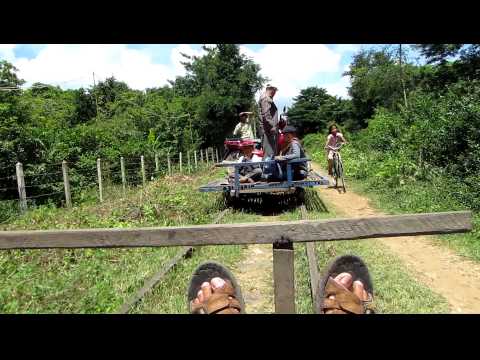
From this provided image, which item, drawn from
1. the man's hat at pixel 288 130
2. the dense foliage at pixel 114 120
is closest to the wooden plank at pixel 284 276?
the man's hat at pixel 288 130

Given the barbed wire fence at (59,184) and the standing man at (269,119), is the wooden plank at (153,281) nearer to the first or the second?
the standing man at (269,119)

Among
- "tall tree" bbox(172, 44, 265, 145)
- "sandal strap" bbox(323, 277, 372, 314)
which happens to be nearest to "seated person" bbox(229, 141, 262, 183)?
"sandal strap" bbox(323, 277, 372, 314)

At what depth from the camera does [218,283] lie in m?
2.62

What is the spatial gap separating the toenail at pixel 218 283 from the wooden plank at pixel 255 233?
81 cm

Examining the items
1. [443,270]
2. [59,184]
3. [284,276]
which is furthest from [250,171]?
[59,184]

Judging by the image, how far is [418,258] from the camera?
5.66m

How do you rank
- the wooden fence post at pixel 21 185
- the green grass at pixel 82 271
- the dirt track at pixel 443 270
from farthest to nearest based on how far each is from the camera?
1. the wooden fence post at pixel 21 185
2. the dirt track at pixel 443 270
3. the green grass at pixel 82 271

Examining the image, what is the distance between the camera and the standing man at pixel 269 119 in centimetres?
830

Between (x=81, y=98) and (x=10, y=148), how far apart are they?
2721cm

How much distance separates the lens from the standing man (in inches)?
327

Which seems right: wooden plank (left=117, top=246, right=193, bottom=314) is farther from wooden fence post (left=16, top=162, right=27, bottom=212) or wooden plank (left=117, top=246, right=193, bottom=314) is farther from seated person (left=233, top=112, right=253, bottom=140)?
wooden fence post (left=16, top=162, right=27, bottom=212)

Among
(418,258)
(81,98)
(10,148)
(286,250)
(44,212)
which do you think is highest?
(81,98)

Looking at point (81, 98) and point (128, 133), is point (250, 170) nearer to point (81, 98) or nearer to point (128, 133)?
point (128, 133)
